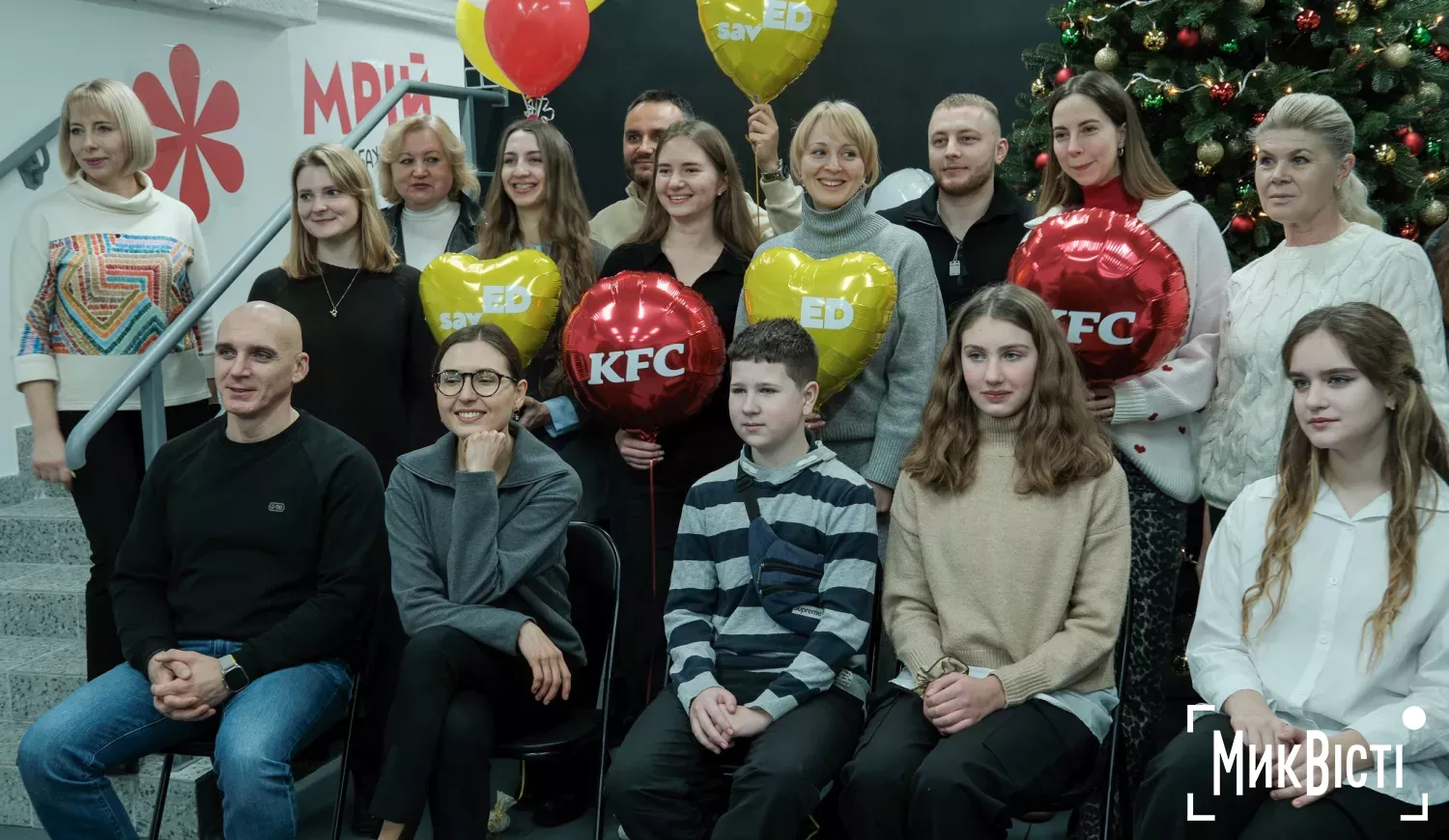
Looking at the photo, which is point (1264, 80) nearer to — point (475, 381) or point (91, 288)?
point (475, 381)

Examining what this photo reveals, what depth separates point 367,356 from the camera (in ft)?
9.97

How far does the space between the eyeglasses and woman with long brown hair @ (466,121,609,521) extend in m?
0.42

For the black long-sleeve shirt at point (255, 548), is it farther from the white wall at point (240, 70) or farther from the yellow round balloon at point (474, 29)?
the yellow round balloon at point (474, 29)

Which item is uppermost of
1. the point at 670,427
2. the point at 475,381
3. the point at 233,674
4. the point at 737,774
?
the point at 475,381

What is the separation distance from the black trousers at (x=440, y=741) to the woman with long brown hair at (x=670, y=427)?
568 mm

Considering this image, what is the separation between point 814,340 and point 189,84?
397 centimetres

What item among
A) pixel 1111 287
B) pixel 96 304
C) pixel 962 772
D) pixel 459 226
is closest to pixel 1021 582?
pixel 962 772

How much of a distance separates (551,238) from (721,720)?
1.46 m

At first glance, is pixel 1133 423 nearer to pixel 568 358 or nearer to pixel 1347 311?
pixel 1347 311

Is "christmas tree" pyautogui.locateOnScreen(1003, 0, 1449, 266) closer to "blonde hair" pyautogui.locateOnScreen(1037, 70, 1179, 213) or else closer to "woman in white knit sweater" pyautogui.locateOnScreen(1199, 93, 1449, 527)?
"blonde hair" pyautogui.locateOnScreen(1037, 70, 1179, 213)

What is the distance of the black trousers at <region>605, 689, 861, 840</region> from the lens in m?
2.14

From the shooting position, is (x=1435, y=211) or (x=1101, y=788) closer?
(x=1101, y=788)

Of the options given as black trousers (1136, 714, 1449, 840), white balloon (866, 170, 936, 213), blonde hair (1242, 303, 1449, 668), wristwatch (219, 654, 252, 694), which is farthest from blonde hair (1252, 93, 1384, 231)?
wristwatch (219, 654, 252, 694)

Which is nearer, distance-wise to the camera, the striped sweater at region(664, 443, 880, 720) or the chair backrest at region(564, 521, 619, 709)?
the striped sweater at region(664, 443, 880, 720)
